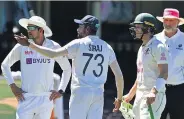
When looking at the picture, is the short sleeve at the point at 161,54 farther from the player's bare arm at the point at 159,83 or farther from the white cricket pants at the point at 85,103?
the white cricket pants at the point at 85,103

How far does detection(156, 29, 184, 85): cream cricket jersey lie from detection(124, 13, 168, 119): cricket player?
654 mm

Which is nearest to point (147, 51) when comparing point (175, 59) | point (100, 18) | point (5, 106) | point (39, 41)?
point (175, 59)

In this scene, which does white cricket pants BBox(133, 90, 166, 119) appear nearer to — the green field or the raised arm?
the raised arm

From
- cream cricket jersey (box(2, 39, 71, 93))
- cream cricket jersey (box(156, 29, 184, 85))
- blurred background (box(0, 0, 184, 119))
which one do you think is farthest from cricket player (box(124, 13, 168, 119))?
blurred background (box(0, 0, 184, 119))

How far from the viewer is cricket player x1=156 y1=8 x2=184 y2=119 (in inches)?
311

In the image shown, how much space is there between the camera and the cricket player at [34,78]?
7266mm

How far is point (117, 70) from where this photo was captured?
7207 mm

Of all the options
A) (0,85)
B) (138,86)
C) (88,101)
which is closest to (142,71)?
(138,86)

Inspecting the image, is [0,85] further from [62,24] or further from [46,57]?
[62,24]

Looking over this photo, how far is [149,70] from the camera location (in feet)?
23.6

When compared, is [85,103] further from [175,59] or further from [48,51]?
[175,59]

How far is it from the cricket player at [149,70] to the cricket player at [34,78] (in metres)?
0.98

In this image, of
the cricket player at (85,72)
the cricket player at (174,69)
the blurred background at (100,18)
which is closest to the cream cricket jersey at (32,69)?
the cricket player at (85,72)

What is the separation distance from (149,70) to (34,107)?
54.0 inches
